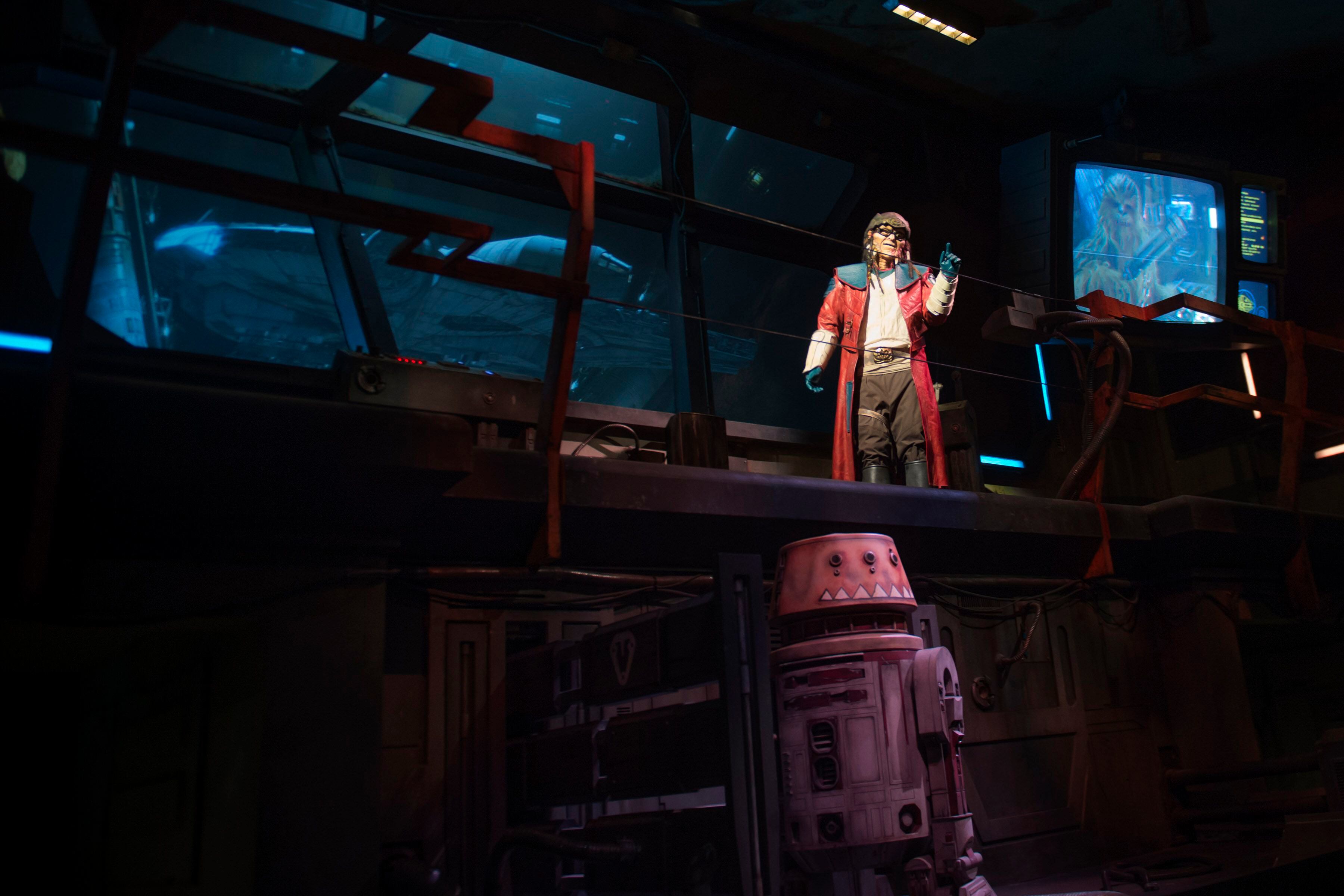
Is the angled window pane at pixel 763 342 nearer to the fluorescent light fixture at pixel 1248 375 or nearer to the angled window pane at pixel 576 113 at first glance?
the angled window pane at pixel 576 113

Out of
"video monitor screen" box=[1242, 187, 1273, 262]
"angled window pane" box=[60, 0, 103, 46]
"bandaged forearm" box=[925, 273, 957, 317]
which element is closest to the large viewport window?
"angled window pane" box=[60, 0, 103, 46]

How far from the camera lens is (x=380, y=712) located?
387cm

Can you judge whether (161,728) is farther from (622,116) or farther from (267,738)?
(622,116)

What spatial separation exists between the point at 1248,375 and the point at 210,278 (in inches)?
369

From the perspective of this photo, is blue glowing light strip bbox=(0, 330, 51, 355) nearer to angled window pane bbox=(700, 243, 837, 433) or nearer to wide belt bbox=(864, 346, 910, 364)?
wide belt bbox=(864, 346, 910, 364)

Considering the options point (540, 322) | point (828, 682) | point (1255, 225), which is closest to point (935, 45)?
point (1255, 225)

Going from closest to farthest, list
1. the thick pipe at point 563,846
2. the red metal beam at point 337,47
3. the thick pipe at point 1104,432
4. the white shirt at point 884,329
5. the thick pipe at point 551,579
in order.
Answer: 1. the red metal beam at point 337,47
2. the thick pipe at point 563,846
3. the thick pipe at point 551,579
4. the thick pipe at point 1104,432
5. the white shirt at point 884,329

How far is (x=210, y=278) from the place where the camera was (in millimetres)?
8758

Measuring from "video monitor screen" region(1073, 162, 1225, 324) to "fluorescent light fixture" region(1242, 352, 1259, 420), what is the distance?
60 cm

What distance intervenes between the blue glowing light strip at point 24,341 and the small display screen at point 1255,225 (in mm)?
8915

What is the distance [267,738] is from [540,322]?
7.33 m

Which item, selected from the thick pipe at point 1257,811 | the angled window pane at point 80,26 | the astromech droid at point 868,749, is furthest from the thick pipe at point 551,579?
Answer: the angled window pane at point 80,26

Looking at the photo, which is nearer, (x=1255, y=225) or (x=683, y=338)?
(x=683, y=338)

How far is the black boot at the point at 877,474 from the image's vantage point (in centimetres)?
612
